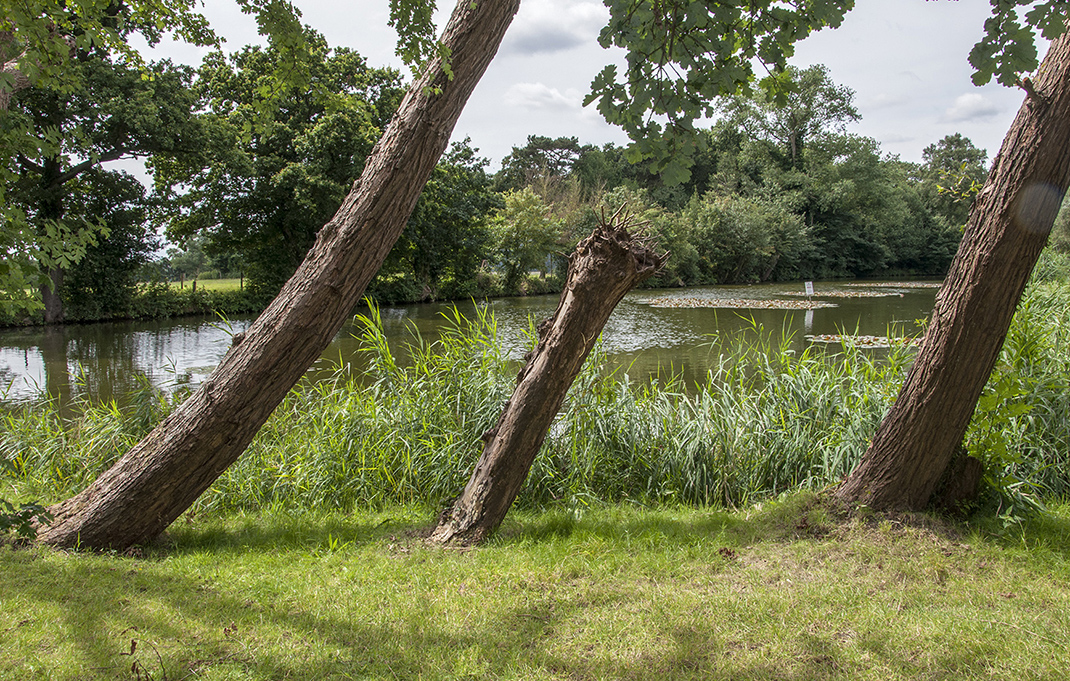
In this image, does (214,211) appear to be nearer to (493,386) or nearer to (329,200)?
(329,200)

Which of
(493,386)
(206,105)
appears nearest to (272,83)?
(493,386)

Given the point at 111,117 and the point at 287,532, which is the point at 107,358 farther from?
the point at 287,532

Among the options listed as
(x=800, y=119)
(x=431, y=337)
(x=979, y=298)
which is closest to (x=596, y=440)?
(x=979, y=298)

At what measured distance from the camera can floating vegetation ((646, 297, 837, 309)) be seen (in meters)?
22.5

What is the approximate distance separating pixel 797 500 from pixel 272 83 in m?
3.81

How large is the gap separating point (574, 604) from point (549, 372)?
126 cm

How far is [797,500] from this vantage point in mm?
3699

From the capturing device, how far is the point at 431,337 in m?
17.6

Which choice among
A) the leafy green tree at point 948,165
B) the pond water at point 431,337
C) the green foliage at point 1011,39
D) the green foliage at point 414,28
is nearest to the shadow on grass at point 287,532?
the green foliage at point 414,28

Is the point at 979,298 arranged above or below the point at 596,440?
above

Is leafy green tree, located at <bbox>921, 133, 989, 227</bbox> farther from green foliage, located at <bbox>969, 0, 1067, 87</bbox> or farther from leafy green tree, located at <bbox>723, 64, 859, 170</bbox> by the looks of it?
green foliage, located at <bbox>969, 0, 1067, 87</bbox>

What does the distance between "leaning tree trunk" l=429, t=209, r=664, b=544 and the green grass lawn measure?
0.68 feet

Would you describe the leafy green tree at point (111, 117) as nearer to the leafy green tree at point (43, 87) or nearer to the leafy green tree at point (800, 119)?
the leafy green tree at point (43, 87)

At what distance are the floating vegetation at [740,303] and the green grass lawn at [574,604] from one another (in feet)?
65.3
